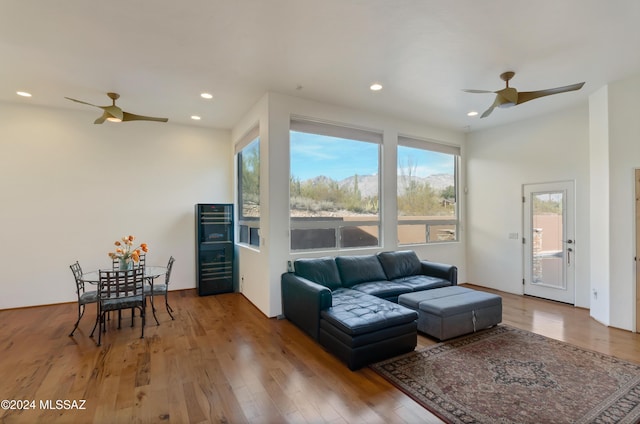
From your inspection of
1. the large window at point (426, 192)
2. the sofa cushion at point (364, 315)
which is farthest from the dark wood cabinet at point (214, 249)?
the large window at point (426, 192)

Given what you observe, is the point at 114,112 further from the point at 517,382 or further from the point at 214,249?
the point at 517,382

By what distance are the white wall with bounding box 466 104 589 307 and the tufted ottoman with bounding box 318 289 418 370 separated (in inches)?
146

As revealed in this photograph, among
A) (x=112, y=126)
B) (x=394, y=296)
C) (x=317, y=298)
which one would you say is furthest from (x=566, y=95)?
(x=112, y=126)

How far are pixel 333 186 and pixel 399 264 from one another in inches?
67.5

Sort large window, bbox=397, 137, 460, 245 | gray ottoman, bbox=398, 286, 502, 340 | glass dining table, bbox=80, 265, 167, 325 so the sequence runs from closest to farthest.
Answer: gray ottoman, bbox=398, 286, 502, 340, glass dining table, bbox=80, 265, 167, 325, large window, bbox=397, 137, 460, 245

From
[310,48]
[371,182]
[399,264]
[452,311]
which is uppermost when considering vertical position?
[310,48]

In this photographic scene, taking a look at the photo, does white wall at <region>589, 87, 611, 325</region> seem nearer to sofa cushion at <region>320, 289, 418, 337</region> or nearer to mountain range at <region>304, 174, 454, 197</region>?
mountain range at <region>304, 174, 454, 197</region>

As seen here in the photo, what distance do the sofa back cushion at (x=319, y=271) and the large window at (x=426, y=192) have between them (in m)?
1.91

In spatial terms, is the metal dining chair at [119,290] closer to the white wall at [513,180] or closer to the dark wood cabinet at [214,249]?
the dark wood cabinet at [214,249]

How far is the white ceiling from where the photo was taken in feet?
8.48

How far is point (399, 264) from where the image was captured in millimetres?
5008

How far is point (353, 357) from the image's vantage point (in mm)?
2863

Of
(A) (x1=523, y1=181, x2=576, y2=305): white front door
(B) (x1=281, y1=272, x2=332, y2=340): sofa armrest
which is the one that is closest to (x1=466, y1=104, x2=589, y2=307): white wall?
(A) (x1=523, y1=181, x2=576, y2=305): white front door

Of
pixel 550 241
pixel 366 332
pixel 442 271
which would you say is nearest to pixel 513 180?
pixel 550 241
